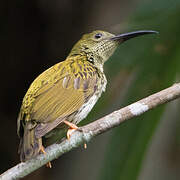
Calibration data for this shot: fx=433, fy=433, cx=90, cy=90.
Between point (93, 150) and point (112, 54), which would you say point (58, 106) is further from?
point (93, 150)

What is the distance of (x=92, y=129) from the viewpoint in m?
3.33

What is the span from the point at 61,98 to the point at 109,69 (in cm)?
96

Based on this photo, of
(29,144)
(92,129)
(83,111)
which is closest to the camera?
(92,129)

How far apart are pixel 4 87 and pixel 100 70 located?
154cm

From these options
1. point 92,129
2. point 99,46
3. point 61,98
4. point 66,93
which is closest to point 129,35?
point 99,46

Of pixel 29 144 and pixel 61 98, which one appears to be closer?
pixel 29 144

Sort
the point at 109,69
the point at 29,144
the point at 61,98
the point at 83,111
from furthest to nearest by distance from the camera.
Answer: the point at 109,69 < the point at 83,111 < the point at 61,98 < the point at 29,144

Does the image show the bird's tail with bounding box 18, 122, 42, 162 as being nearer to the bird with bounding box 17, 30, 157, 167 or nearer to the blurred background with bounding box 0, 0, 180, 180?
the bird with bounding box 17, 30, 157, 167

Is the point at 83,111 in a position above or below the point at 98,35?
below

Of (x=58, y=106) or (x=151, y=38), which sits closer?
(x=58, y=106)

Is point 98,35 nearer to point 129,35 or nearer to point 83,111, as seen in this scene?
point 129,35

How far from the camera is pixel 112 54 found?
4941 mm

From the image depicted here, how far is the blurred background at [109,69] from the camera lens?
4500 mm

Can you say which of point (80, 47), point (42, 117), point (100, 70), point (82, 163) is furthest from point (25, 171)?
point (82, 163)
